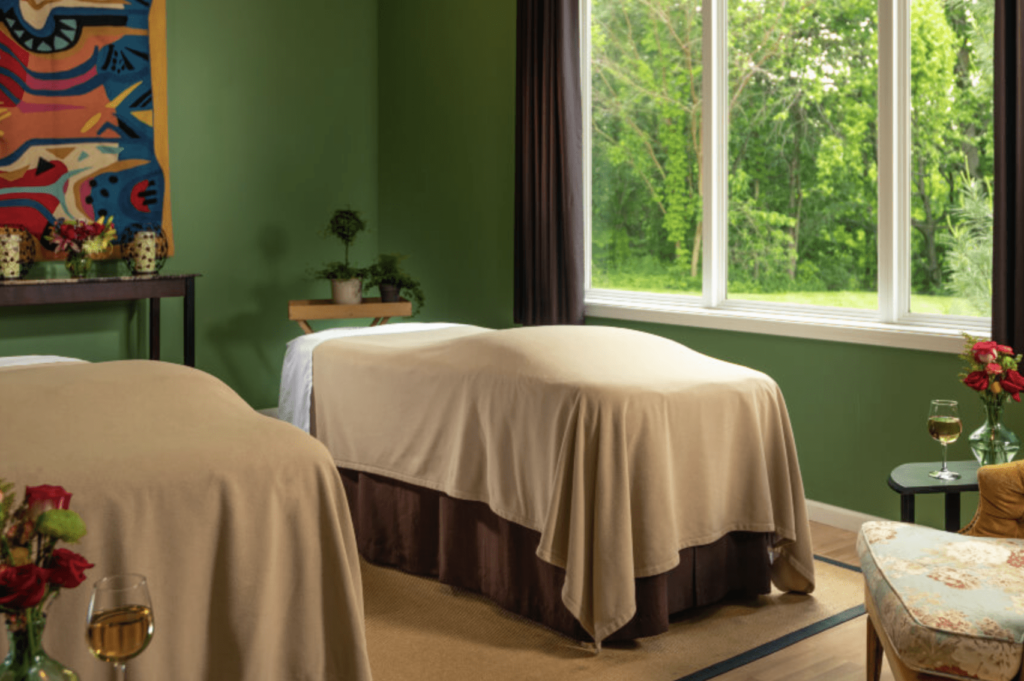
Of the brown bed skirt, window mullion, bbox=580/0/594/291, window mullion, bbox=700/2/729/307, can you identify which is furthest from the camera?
window mullion, bbox=580/0/594/291

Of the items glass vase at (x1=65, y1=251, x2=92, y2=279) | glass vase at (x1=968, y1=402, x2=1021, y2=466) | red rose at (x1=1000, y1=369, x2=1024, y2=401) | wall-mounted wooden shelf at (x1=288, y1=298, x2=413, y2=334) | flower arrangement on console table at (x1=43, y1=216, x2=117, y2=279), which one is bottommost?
glass vase at (x1=968, y1=402, x2=1021, y2=466)

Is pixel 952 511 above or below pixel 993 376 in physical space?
below

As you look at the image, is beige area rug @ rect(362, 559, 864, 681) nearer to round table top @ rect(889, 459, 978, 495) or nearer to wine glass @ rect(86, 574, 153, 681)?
round table top @ rect(889, 459, 978, 495)

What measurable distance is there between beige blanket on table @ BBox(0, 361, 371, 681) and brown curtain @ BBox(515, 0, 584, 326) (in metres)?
2.76

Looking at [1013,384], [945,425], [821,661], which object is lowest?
[821,661]

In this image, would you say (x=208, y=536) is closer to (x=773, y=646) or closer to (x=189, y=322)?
(x=773, y=646)

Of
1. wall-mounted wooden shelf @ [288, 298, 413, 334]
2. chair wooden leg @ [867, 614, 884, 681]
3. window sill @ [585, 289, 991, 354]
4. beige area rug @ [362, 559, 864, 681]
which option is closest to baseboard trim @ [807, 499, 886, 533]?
beige area rug @ [362, 559, 864, 681]

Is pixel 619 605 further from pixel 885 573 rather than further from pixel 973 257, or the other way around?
pixel 973 257

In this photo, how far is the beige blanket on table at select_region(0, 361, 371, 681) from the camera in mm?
2039

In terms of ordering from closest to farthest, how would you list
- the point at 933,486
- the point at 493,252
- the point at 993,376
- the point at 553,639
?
the point at 933,486 → the point at 993,376 → the point at 553,639 → the point at 493,252

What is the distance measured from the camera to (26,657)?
1255mm

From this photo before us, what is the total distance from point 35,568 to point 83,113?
450 centimetres

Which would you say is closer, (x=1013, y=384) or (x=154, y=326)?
(x=1013, y=384)

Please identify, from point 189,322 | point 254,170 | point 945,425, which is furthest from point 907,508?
point 254,170
